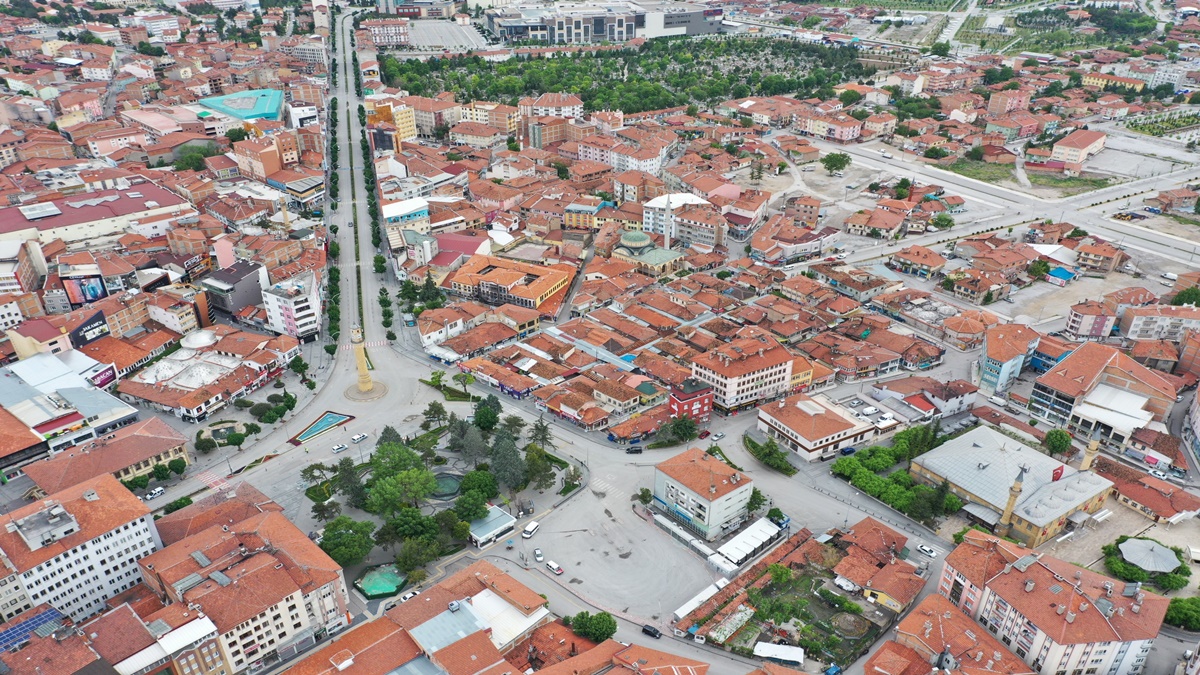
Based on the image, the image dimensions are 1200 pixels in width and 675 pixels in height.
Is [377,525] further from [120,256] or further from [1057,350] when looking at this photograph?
[1057,350]

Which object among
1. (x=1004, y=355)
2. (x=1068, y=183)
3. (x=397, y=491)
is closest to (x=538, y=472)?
(x=397, y=491)

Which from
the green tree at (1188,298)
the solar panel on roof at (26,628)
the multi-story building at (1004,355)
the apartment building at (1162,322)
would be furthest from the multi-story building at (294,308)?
the green tree at (1188,298)

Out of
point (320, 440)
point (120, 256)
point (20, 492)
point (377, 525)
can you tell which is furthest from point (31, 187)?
point (377, 525)

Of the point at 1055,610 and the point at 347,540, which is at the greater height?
the point at 1055,610

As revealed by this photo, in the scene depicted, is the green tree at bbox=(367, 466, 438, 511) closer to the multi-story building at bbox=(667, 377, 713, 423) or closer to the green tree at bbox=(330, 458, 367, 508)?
the green tree at bbox=(330, 458, 367, 508)

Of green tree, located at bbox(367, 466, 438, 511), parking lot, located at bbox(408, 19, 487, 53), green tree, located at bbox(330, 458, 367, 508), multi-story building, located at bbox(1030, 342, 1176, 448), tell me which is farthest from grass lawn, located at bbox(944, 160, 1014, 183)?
parking lot, located at bbox(408, 19, 487, 53)

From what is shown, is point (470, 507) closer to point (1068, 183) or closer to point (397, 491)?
point (397, 491)
